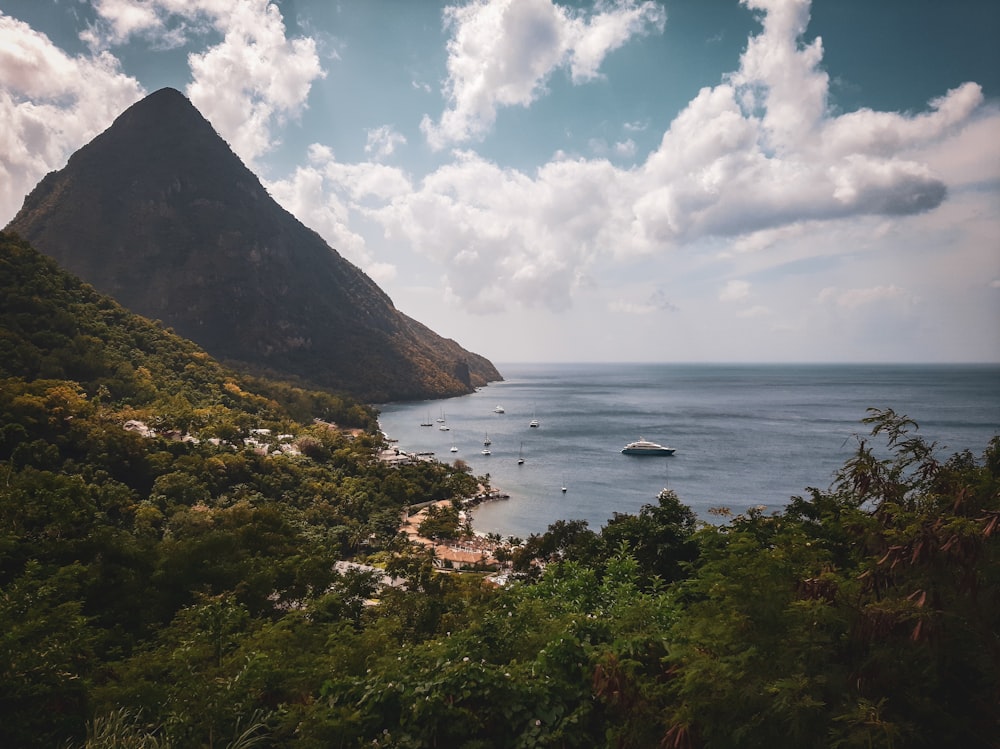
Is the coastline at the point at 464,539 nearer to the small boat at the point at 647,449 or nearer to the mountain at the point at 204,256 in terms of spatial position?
the small boat at the point at 647,449

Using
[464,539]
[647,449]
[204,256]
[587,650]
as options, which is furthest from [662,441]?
[204,256]

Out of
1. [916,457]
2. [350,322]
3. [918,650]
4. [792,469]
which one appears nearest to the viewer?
[918,650]

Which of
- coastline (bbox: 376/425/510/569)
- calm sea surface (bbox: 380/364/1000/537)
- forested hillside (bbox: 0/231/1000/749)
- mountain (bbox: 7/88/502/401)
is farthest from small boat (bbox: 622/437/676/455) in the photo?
mountain (bbox: 7/88/502/401)

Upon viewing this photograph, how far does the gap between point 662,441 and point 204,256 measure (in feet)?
469

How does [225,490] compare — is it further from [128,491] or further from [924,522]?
[924,522]

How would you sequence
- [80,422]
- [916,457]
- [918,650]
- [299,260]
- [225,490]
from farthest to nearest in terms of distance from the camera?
[299,260] → [225,490] → [80,422] → [916,457] → [918,650]

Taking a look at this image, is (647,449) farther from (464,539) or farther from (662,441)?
(464,539)

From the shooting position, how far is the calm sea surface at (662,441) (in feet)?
175

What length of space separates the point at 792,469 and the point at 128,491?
66.7m

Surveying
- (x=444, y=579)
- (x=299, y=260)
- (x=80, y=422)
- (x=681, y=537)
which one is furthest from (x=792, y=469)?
(x=299, y=260)

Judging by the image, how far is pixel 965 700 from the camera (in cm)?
352

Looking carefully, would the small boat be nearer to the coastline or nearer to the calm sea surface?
the calm sea surface

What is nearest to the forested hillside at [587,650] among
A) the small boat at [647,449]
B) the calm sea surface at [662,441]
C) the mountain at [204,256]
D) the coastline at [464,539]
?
the coastline at [464,539]

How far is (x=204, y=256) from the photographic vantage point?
505ft
